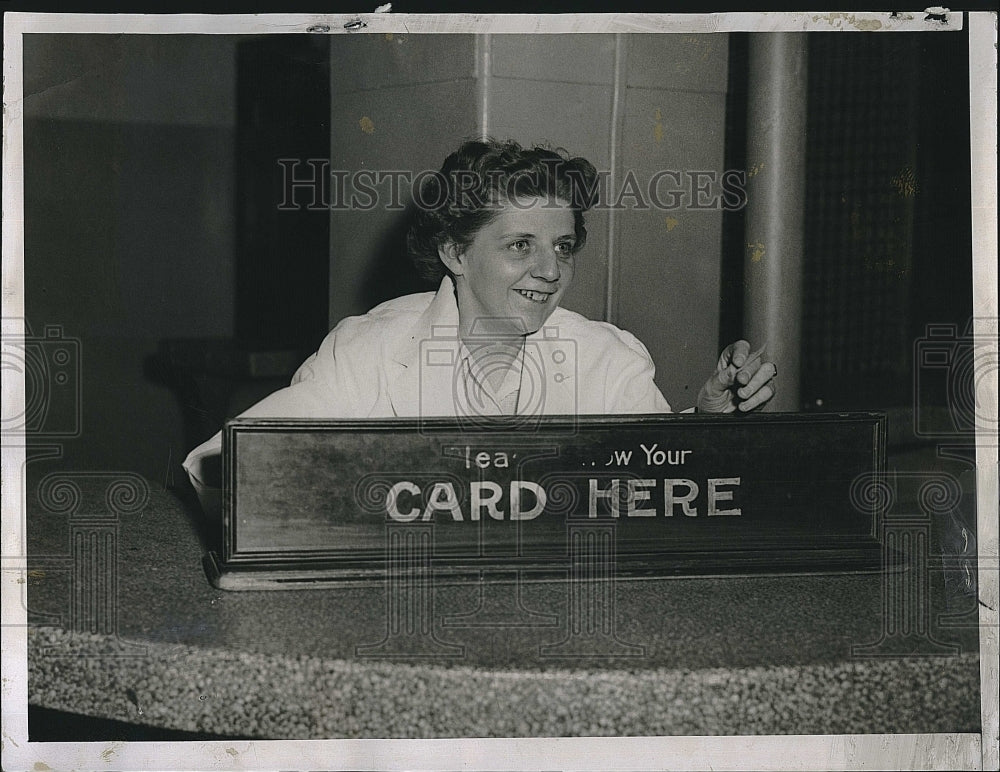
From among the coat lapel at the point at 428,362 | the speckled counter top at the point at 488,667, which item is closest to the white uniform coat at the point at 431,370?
the coat lapel at the point at 428,362

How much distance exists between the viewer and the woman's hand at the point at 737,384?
0.75 m

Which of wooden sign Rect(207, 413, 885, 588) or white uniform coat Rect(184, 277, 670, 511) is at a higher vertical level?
white uniform coat Rect(184, 277, 670, 511)

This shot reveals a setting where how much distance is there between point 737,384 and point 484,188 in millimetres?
263

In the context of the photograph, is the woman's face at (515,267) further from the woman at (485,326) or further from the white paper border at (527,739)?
the white paper border at (527,739)

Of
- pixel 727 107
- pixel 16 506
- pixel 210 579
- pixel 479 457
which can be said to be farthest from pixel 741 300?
pixel 16 506

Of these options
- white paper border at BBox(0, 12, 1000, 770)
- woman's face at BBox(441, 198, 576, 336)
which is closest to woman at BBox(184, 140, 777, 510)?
woman's face at BBox(441, 198, 576, 336)

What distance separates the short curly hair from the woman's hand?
0.16 m

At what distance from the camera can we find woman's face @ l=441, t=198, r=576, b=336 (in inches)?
28.4

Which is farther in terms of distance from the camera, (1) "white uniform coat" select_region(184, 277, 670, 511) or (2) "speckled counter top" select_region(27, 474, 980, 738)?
(1) "white uniform coat" select_region(184, 277, 670, 511)

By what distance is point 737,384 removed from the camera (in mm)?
749

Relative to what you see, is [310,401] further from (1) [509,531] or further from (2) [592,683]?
(2) [592,683]

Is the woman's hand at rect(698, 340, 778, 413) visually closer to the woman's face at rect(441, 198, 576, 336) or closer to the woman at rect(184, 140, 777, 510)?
the woman at rect(184, 140, 777, 510)

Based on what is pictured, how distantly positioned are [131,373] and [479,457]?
0.32 meters

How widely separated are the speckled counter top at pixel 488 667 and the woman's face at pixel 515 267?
0.22 meters
